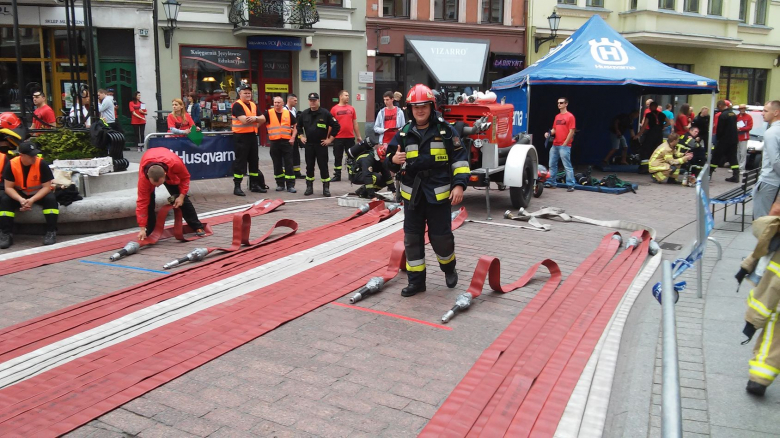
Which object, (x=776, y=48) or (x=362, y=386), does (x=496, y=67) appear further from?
(x=362, y=386)

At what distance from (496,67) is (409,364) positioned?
24.5m

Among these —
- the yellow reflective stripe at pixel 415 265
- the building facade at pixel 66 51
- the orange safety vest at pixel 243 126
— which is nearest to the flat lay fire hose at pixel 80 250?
the orange safety vest at pixel 243 126

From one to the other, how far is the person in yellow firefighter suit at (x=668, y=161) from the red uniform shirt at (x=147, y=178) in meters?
11.3

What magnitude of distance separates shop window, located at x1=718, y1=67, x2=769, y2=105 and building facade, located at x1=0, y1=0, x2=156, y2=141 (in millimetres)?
25795

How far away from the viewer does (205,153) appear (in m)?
11.7

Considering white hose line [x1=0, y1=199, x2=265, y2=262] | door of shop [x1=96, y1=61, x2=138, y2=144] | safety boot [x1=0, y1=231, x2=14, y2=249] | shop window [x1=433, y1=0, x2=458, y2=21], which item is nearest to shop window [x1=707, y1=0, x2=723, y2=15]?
shop window [x1=433, y1=0, x2=458, y2=21]

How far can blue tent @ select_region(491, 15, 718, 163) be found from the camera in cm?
1516

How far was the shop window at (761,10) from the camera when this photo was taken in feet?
106

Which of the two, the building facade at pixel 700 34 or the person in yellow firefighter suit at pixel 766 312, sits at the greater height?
the building facade at pixel 700 34

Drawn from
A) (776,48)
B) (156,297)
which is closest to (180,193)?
(156,297)

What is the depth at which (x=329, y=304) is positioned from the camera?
19.5ft

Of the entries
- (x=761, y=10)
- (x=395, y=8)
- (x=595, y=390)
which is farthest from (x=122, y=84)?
(x=761, y=10)

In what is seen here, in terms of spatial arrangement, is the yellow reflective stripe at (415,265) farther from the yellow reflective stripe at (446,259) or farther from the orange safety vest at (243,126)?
the orange safety vest at (243,126)

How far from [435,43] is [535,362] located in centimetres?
2281
